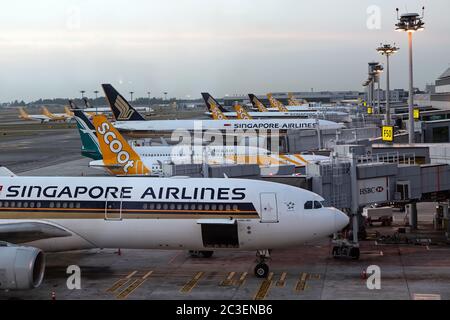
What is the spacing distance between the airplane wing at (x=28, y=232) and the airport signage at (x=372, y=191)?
14229mm

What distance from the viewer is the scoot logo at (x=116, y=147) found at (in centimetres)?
4931

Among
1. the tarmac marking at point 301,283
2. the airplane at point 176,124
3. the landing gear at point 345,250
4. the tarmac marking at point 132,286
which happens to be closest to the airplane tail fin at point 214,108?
the airplane at point 176,124

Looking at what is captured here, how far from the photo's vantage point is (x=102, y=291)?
80.9ft

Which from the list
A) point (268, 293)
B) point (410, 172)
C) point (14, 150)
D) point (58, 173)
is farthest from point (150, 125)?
point (268, 293)

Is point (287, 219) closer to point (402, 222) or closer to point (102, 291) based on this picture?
point (102, 291)

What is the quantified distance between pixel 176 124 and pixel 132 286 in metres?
73.6

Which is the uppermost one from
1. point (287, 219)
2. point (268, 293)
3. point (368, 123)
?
point (368, 123)

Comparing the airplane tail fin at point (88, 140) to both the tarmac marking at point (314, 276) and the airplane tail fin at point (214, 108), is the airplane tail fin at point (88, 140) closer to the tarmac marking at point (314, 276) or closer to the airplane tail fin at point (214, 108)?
the tarmac marking at point (314, 276)

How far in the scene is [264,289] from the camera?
24531 mm

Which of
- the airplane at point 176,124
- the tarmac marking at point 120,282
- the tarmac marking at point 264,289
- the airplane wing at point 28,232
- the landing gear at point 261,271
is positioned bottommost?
the tarmac marking at point 264,289

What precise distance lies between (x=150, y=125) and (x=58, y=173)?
29.5 metres

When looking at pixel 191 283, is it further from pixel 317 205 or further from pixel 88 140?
pixel 88 140

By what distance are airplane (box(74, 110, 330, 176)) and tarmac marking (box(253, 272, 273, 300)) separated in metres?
15.3

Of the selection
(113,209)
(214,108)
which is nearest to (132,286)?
(113,209)
